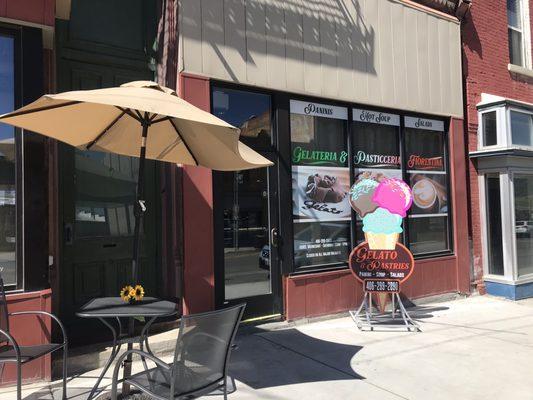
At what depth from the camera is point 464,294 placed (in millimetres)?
8320

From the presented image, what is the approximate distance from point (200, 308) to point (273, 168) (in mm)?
2062

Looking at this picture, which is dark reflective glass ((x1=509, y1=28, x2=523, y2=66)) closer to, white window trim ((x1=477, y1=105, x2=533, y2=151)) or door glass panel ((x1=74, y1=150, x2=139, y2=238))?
white window trim ((x1=477, y1=105, x2=533, y2=151))

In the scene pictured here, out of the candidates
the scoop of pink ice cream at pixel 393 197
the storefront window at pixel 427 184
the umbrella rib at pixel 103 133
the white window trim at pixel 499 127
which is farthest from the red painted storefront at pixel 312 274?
the umbrella rib at pixel 103 133

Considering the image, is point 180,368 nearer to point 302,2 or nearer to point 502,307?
point 302,2

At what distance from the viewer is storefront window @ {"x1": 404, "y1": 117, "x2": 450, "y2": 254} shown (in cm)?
795

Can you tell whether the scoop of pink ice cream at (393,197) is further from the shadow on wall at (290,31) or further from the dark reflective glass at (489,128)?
the dark reflective glass at (489,128)

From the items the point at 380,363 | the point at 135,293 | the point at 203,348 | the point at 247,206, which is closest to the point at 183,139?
the point at 135,293

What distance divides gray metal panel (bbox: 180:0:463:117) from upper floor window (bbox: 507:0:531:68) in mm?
2191

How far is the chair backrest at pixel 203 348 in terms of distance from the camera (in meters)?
2.79

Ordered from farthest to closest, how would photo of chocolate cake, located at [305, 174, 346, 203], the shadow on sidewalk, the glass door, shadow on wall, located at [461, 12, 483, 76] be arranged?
shadow on wall, located at [461, 12, 483, 76] < photo of chocolate cake, located at [305, 174, 346, 203] < the glass door < the shadow on sidewalk

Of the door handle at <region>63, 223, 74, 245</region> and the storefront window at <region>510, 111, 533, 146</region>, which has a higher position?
the storefront window at <region>510, 111, 533, 146</region>

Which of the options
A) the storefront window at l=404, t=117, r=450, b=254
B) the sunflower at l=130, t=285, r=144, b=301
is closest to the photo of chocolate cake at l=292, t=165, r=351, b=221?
the storefront window at l=404, t=117, r=450, b=254

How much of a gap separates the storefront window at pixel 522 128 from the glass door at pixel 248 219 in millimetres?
4845

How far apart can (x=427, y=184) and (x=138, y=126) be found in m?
5.52
